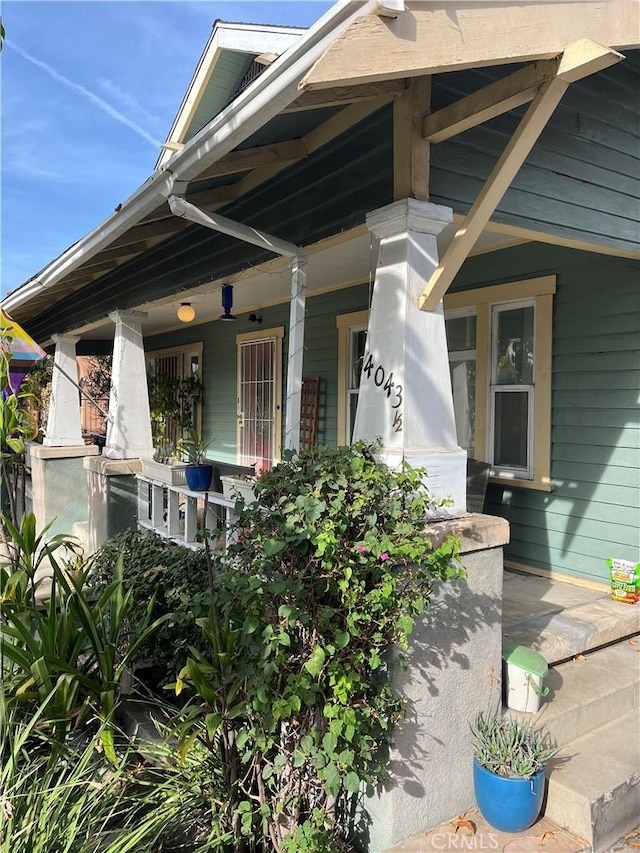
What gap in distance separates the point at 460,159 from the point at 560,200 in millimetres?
903

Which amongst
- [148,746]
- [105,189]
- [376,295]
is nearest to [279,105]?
[376,295]

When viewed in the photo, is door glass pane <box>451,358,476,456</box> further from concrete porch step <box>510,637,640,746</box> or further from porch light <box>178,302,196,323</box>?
porch light <box>178,302,196,323</box>

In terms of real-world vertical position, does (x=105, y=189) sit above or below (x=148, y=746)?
above

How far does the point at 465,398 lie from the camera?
5.06 m

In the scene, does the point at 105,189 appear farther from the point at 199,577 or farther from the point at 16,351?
the point at 199,577

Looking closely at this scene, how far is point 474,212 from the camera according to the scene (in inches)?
92.6

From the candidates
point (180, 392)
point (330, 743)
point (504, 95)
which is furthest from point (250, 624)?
point (180, 392)

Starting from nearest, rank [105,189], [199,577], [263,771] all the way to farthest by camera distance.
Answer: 1. [263,771]
2. [199,577]
3. [105,189]

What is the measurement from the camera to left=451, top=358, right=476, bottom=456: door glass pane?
5000 mm

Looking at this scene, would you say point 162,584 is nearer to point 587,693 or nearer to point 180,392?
point 587,693

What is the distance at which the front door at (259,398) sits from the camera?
299 inches

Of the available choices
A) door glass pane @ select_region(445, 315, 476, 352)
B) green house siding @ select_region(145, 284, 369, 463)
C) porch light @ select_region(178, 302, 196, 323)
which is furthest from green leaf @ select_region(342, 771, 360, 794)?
porch light @ select_region(178, 302, 196, 323)

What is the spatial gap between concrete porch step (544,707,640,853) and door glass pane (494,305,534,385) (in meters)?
2.69

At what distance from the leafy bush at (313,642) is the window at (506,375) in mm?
2619
